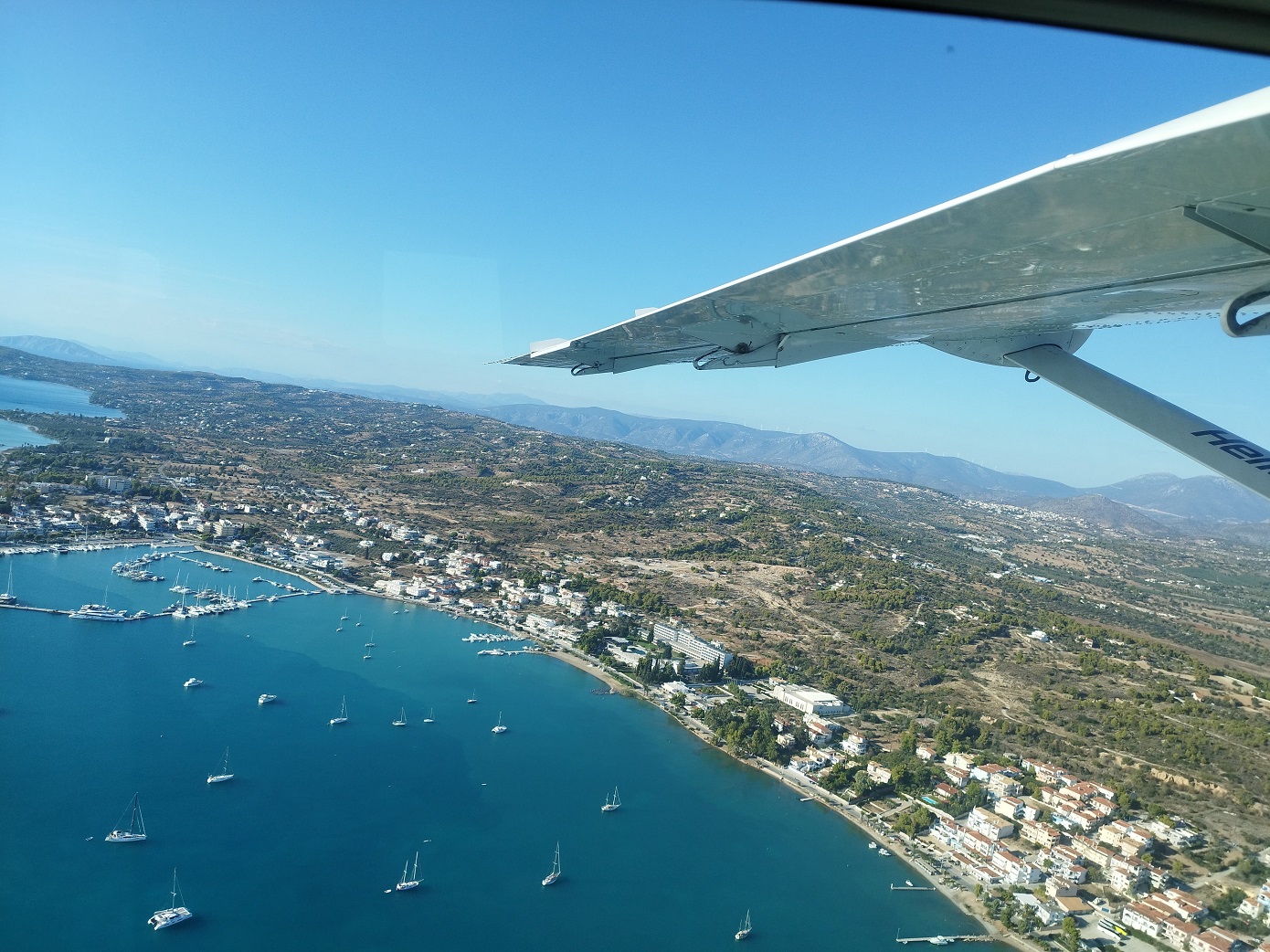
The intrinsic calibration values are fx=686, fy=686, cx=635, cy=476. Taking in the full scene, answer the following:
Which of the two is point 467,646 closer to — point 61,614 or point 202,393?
point 61,614

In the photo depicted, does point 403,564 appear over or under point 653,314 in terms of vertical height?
under

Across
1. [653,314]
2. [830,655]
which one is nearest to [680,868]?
[830,655]

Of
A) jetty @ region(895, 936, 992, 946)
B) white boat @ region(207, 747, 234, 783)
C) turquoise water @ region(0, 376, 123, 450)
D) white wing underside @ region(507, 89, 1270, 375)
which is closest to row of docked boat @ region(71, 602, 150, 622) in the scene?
white boat @ region(207, 747, 234, 783)

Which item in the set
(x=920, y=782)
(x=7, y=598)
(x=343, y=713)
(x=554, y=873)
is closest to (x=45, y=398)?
(x=7, y=598)

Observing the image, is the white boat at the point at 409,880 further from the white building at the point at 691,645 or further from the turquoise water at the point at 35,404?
the turquoise water at the point at 35,404

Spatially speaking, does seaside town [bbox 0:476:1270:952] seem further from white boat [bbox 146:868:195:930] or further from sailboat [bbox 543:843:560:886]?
white boat [bbox 146:868:195:930]

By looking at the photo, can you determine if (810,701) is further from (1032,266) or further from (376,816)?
(1032,266)
